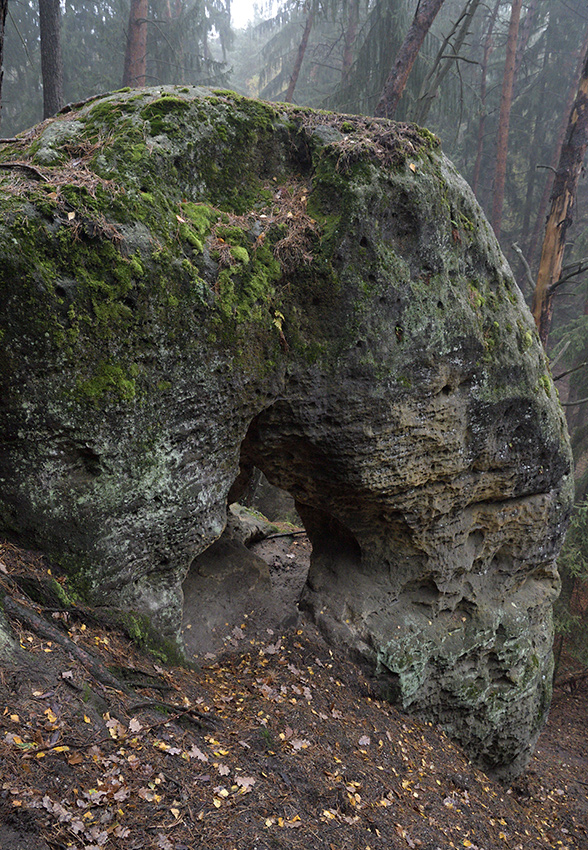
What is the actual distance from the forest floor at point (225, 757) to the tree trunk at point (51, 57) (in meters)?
9.48

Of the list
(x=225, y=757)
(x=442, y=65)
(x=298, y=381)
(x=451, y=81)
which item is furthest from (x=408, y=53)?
(x=225, y=757)

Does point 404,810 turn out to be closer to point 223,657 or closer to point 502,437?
point 223,657

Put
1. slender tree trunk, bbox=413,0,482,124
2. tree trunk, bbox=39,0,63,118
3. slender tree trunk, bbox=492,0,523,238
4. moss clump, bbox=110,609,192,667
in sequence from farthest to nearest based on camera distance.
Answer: slender tree trunk, bbox=492,0,523,238 → slender tree trunk, bbox=413,0,482,124 → tree trunk, bbox=39,0,63,118 → moss clump, bbox=110,609,192,667

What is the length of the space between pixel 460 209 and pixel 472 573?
178 inches

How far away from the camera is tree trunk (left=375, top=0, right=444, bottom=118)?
30.0ft

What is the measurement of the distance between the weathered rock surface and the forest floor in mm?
483

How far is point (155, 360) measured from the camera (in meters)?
4.18

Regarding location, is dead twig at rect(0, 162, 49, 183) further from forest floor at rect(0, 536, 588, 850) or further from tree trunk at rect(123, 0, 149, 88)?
tree trunk at rect(123, 0, 149, 88)

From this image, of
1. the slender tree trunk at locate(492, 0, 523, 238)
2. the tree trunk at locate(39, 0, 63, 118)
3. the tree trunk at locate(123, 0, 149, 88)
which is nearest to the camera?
the tree trunk at locate(39, 0, 63, 118)

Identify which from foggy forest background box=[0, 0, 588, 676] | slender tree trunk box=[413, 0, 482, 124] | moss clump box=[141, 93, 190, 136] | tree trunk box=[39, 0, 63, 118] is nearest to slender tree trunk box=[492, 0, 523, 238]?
foggy forest background box=[0, 0, 588, 676]

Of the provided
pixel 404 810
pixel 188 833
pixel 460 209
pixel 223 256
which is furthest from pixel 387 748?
pixel 460 209

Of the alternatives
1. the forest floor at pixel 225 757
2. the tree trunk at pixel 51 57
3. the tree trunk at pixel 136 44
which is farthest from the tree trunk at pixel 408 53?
the forest floor at pixel 225 757

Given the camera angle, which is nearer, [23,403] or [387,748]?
[23,403]

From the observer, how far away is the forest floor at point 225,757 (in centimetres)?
275
